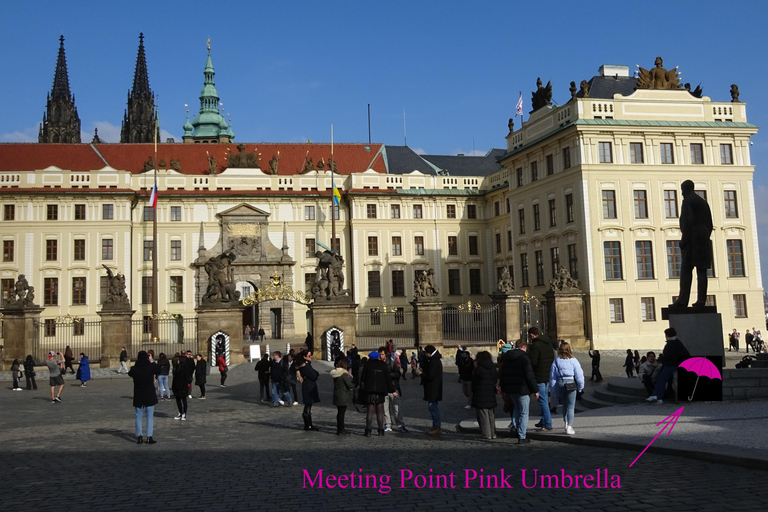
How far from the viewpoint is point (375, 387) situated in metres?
12.8

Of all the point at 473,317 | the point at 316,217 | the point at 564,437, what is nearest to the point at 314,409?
the point at 564,437

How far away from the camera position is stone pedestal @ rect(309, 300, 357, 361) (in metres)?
31.3

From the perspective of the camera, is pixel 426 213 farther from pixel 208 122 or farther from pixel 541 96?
pixel 208 122

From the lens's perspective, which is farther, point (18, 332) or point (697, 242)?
point (18, 332)

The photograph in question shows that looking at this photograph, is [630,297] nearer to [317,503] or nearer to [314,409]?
[314,409]

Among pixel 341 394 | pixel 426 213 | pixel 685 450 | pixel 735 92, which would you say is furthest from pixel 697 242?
pixel 426 213

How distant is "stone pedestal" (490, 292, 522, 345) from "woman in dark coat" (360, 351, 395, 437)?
20.1 metres

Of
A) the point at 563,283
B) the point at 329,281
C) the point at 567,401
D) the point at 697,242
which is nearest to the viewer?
the point at 567,401

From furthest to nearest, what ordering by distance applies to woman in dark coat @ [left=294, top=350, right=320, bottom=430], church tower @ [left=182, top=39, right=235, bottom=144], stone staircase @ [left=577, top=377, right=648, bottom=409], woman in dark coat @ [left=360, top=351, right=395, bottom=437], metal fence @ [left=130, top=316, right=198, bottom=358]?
church tower @ [left=182, top=39, right=235, bottom=144] < metal fence @ [left=130, top=316, right=198, bottom=358] < stone staircase @ [left=577, top=377, right=648, bottom=409] < woman in dark coat @ [left=294, top=350, right=320, bottom=430] < woman in dark coat @ [left=360, top=351, right=395, bottom=437]

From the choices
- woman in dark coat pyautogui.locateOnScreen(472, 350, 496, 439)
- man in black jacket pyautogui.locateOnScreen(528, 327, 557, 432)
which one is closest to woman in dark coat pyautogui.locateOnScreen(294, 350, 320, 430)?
woman in dark coat pyautogui.locateOnScreen(472, 350, 496, 439)

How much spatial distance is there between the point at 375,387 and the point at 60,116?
266 ft

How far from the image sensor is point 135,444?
12492mm

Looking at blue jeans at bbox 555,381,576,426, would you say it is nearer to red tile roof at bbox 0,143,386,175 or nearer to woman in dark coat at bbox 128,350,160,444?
woman in dark coat at bbox 128,350,160,444

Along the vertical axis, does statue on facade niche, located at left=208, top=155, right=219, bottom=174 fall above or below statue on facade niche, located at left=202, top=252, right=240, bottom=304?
above
